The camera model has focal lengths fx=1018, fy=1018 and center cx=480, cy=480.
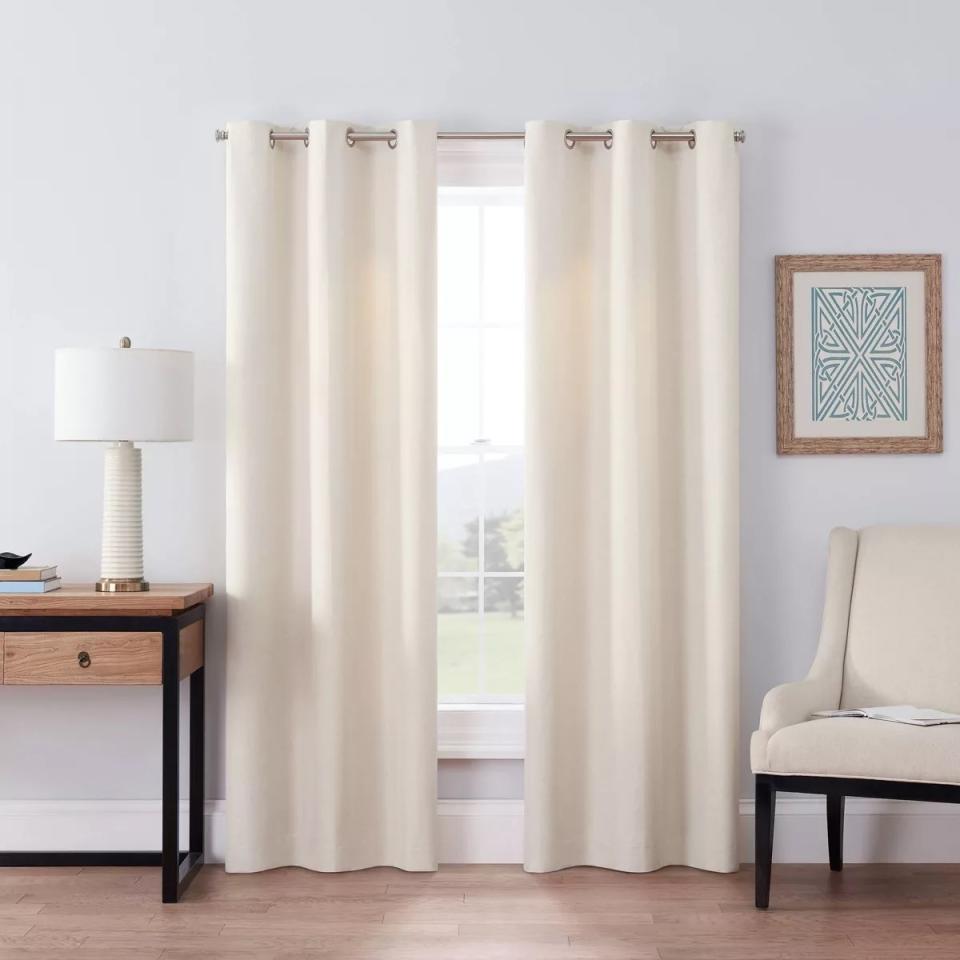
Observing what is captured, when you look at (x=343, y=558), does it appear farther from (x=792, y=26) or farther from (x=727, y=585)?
(x=792, y=26)

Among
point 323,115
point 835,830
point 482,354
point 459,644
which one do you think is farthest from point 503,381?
point 459,644

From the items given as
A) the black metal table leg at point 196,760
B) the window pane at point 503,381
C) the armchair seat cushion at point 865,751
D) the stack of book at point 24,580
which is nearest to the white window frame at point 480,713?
the window pane at point 503,381

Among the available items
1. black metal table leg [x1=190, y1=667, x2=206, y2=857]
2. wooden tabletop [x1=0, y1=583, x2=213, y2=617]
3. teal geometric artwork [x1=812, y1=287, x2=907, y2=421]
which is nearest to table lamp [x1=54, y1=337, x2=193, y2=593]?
wooden tabletop [x1=0, y1=583, x2=213, y2=617]

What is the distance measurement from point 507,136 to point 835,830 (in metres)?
2.29

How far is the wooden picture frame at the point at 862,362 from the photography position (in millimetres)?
3168

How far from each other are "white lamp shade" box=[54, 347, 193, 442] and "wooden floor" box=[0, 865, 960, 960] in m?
1.28

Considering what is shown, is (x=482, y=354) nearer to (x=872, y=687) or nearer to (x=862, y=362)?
(x=862, y=362)

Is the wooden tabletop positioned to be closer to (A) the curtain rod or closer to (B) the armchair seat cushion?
(A) the curtain rod

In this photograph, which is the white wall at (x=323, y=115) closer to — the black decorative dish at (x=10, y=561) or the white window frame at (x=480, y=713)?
the white window frame at (x=480, y=713)

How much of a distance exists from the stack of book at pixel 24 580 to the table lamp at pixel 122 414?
15 cm

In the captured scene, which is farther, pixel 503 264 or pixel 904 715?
pixel 503 264

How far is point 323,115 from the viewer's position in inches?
125

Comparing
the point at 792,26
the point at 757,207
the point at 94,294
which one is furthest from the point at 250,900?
the point at 792,26

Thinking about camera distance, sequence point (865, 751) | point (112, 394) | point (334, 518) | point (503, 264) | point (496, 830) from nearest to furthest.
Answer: point (865, 751), point (112, 394), point (334, 518), point (496, 830), point (503, 264)
